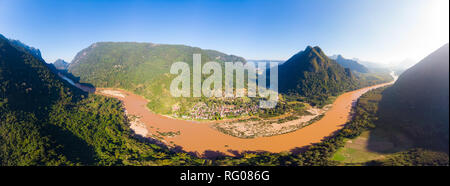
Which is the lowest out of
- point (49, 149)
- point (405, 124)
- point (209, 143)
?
point (209, 143)

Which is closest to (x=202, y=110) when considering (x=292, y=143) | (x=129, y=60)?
(x=292, y=143)

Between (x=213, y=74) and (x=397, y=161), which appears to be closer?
(x=397, y=161)

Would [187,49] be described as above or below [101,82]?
above

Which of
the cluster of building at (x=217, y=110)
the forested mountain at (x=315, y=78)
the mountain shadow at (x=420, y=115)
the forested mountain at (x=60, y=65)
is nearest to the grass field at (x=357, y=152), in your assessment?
the mountain shadow at (x=420, y=115)

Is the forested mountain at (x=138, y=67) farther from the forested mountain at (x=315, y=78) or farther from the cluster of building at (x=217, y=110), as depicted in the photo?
the forested mountain at (x=315, y=78)
